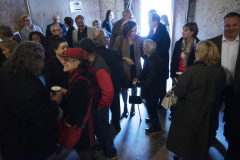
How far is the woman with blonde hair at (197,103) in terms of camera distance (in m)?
1.89

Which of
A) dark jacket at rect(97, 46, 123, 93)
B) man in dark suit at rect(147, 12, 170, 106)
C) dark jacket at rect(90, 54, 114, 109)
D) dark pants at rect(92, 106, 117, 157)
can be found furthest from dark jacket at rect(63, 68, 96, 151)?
man in dark suit at rect(147, 12, 170, 106)

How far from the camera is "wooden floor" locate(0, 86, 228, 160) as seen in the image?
8.11 feet

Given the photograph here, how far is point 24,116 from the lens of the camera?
4.50 ft

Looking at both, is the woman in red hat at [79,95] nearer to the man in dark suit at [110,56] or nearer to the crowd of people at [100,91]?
the crowd of people at [100,91]

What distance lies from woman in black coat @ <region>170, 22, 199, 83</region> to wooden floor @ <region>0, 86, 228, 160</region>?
1122 mm

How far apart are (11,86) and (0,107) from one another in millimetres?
211

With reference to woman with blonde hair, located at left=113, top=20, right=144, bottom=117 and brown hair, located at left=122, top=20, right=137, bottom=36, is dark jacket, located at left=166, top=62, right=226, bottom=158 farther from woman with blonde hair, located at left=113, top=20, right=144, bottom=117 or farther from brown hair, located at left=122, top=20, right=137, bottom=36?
brown hair, located at left=122, top=20, right=137, bottom=36

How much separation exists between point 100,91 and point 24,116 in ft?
2.90

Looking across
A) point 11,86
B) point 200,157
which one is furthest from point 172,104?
point 11,86

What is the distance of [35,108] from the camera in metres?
1.37

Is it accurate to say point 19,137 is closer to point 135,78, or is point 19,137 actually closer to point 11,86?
point 11,86

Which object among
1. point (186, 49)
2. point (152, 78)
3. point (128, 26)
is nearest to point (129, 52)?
point (128, 26)

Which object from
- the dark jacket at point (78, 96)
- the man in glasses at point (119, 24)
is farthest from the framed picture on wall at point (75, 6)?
the dark jacket at point (78, 96)

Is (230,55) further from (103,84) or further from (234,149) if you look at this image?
(103,84)
